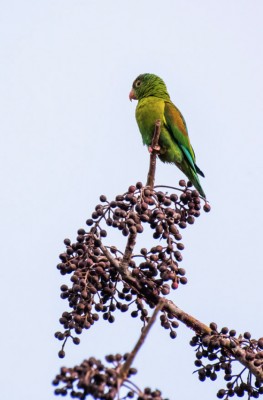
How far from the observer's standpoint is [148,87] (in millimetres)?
9961

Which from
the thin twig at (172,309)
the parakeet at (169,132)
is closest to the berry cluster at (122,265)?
the thin twig at (172,309)

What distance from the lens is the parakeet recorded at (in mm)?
9000

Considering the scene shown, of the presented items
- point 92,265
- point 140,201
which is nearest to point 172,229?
point 140,201

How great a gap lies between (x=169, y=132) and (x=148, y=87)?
1.15 metres

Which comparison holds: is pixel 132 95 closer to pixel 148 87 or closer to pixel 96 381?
pixel 148 87

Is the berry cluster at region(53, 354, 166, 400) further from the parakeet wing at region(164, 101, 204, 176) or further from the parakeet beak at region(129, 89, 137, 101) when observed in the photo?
the parakeet beak at region(129, 89, 137, 101)

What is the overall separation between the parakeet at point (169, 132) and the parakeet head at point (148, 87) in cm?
18

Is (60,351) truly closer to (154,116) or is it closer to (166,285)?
(166,285)

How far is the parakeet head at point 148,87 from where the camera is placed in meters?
9.75

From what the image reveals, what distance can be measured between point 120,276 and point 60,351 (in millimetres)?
582

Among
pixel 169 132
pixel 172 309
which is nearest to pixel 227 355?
pixel 172 309

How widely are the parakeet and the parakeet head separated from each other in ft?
0.60

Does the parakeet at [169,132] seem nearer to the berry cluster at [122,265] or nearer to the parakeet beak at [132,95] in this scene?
the parakeet beak at [132,95]

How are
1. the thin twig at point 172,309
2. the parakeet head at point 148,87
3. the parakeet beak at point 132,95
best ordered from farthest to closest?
the parakeet beak at point 132,95 → the parakeet head at point 148,87 → the thin twig at point 172,309
